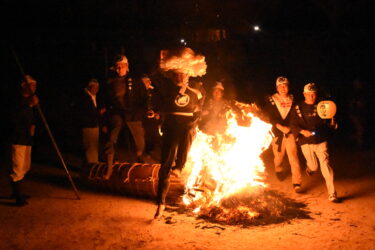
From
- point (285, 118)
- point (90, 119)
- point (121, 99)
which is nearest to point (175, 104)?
point (121, 99)

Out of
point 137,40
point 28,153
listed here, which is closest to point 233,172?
point 28,153

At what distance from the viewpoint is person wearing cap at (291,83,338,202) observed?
7098mm

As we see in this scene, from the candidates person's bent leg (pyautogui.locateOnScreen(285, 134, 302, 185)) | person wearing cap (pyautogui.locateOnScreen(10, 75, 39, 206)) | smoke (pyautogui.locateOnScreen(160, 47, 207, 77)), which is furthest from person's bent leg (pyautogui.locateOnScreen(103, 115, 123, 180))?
person's bent leg (pyautogui.locateOnScreen(285, 134, 302, 185))

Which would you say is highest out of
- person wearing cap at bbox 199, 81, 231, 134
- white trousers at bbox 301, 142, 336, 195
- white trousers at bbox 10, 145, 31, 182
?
person wearing cap at bbox 199, 81, 231, 134

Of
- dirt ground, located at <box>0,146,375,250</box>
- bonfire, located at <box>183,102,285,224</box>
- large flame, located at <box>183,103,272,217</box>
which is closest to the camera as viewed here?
dirt ground, located at <box>0,146,375,250</box>

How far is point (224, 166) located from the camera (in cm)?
705

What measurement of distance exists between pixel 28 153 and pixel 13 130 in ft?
1.72

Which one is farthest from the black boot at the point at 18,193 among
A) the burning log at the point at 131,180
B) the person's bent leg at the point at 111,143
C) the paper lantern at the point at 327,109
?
the paper lantern at the point at 327,109

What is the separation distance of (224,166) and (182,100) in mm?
1601

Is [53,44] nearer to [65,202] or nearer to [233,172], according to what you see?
[65,202]

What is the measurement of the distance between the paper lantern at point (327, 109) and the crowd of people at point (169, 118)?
0.22 meters

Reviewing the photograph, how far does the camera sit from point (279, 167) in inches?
350

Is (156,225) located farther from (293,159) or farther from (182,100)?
(293,159)

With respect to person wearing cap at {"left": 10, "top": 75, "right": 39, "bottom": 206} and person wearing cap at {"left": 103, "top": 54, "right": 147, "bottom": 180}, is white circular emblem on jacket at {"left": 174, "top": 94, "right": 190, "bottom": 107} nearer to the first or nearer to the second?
person wearing cap at {"left": 103, "top": 54, "right": 147, "bottom": 180}
